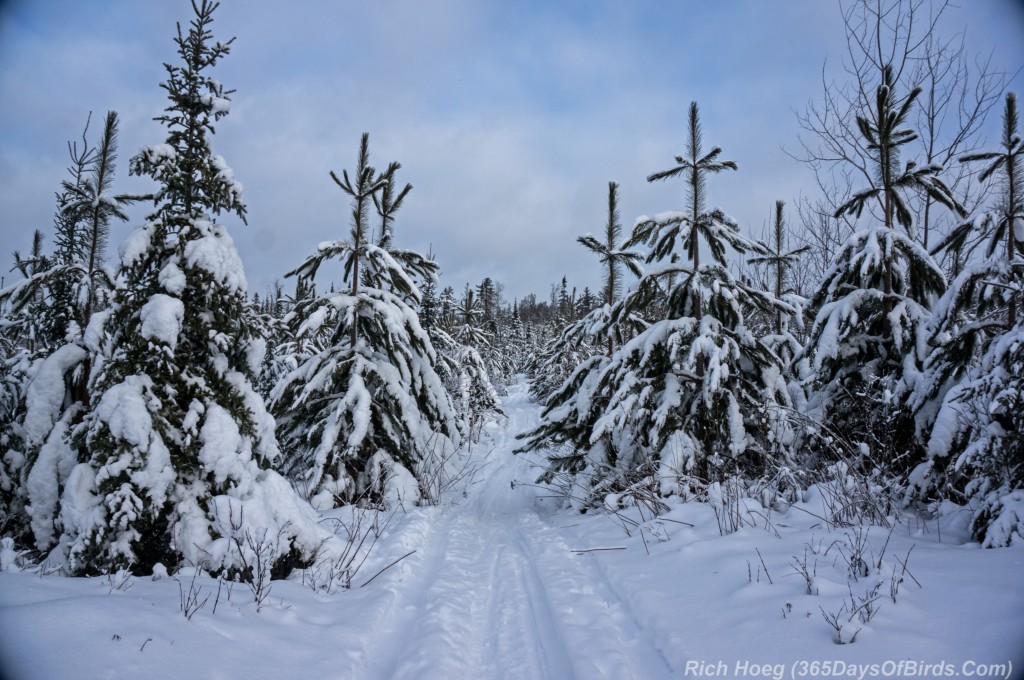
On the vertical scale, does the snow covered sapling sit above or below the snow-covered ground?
above

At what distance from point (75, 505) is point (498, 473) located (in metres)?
9.43

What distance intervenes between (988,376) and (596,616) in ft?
12.8

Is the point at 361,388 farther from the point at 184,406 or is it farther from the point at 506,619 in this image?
the point at 506,619

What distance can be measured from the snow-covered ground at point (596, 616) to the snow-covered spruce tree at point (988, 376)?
428mm

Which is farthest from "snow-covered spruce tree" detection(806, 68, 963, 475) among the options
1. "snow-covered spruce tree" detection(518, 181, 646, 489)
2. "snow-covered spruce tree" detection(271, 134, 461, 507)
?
"snow-covered spruce tree" detection(271, 134, 461, 507)

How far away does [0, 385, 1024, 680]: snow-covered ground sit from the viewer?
96.8 inches

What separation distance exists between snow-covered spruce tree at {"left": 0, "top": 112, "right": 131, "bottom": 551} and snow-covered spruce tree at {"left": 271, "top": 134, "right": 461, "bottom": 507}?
94.4 inches

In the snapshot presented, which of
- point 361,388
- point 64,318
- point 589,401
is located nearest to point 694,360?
point 589,401

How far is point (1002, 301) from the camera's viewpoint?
16.4 ft

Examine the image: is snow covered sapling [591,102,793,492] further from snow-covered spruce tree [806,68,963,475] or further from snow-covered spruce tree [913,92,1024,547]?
snow-covered spruce tree [913,92,1024,547]

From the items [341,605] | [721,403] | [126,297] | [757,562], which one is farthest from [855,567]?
[126,297]

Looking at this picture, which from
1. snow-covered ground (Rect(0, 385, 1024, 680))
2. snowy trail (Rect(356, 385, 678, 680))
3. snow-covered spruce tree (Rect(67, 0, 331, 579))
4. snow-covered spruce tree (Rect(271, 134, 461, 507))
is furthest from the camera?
snow-covered spruce tree (Rect(271, 134, 461, 507))

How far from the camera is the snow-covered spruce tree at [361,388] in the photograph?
7531mm

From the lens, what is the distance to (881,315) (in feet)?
21.3
